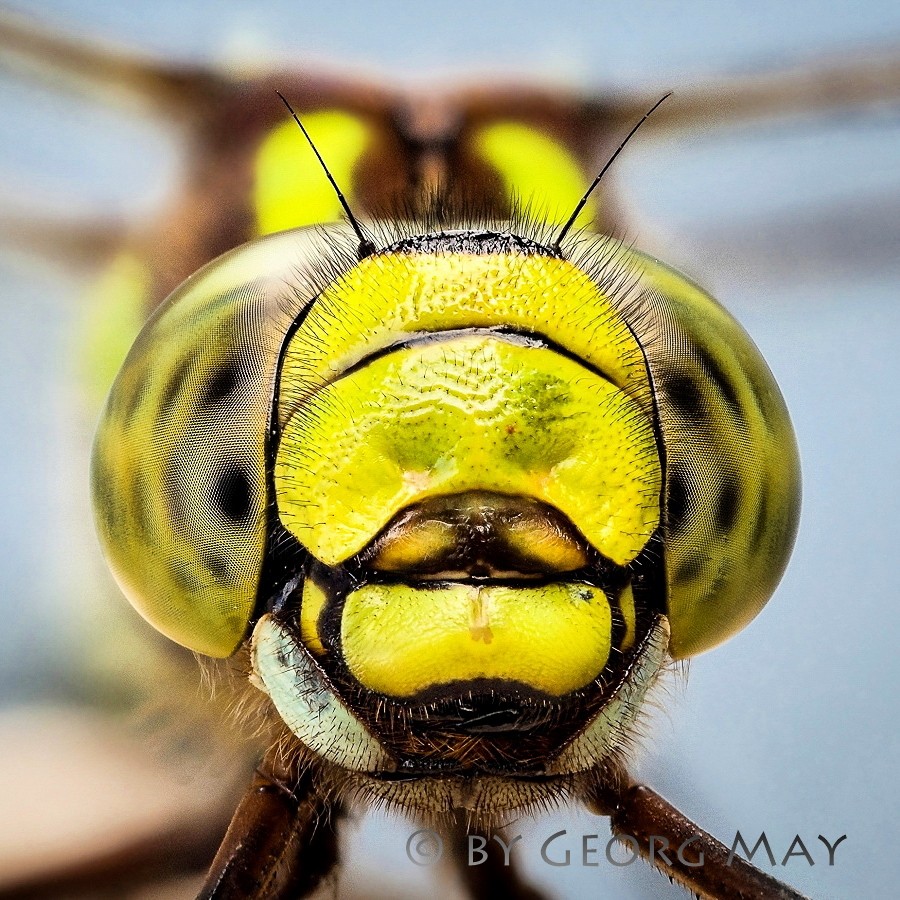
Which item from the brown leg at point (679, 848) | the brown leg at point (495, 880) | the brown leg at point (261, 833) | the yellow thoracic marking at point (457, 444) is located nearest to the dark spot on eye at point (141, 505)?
the yellow thoracic marking at point (457, 444)

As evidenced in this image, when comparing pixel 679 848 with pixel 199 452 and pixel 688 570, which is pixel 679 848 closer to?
pixel 688 570

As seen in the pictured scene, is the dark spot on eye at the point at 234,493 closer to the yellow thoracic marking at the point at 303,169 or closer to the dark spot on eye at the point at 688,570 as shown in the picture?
the dark spot on eye at the point at 688,570

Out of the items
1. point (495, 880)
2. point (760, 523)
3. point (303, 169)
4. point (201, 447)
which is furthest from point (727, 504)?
point (495, 880)

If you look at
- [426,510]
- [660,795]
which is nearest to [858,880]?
[660,795]

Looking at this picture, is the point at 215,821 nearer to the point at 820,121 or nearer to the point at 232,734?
the point at 232,734

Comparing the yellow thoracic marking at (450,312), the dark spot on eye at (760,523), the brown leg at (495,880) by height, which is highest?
the yellow thoracic marking at (450,312)

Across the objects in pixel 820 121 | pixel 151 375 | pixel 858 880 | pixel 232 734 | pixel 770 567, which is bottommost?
pixel 858 880
